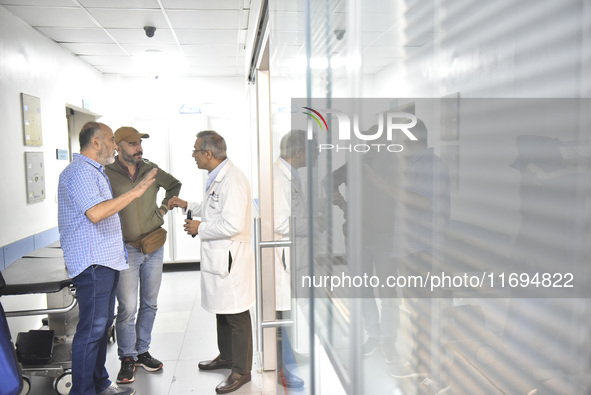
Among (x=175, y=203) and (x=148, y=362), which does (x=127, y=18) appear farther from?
(x=148, y=362)

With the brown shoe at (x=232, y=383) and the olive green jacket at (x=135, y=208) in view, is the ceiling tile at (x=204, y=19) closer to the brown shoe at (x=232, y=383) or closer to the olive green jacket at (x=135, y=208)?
the olive green jacket at (x=135, y=208)

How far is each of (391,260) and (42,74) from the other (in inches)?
196

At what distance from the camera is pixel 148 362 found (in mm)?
3350

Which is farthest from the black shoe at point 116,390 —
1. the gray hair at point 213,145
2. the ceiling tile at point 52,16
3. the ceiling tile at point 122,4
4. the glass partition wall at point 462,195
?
the ceiling tile at point 52,16

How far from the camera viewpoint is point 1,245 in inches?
144

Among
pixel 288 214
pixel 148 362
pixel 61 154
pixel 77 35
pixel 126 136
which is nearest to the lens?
pixel 288 214


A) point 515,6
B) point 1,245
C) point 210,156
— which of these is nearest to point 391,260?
point 515,6

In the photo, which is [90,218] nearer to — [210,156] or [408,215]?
[210,156]

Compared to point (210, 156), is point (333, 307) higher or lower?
lower

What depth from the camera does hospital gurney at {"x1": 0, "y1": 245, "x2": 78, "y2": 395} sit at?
→ 2711 mm

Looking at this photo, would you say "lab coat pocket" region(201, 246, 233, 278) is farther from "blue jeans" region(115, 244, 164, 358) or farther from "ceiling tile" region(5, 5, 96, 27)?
"ceiling tile" region(5, 5, 96, 27)

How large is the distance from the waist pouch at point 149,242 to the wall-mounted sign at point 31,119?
1.75 m

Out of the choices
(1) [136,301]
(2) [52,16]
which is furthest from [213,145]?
(2) [52,16]

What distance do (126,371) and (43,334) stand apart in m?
0.60
